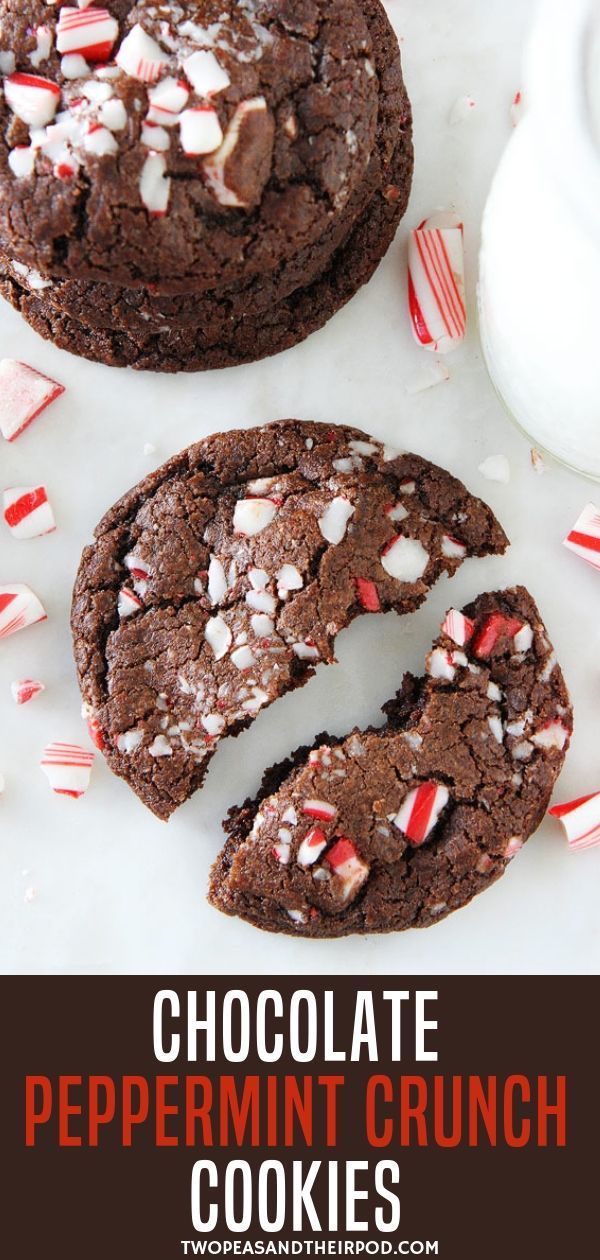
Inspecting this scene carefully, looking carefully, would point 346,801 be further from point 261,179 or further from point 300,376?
point 261,179

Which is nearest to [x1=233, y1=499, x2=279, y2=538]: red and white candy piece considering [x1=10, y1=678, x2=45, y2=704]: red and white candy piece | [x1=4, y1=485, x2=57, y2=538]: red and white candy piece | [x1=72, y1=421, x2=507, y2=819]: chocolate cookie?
[x1=72, y1=421, x2=507, y2=819]: chocolate cookie

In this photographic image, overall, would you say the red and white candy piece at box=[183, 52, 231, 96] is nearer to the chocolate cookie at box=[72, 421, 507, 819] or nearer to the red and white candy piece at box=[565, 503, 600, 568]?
the chocolate cookie at box=[72, 421, 507, 819]

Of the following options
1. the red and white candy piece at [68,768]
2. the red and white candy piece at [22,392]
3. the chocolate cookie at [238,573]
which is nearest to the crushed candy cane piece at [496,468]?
the chocolate cookie at [238,573]

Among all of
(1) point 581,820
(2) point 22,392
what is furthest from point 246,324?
(1) point 581,820

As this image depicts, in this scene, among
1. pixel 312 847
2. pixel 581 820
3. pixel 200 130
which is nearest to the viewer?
pixel 200 130

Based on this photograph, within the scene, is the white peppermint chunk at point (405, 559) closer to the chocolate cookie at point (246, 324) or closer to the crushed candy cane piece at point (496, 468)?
the crushed candy cane piece at point (496, 468)

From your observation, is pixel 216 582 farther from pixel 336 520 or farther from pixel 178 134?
pixel 178 134
